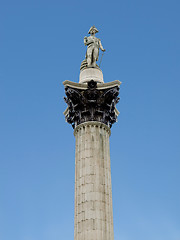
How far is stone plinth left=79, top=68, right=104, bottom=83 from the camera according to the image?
35562mm

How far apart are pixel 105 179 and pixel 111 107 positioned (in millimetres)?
6194

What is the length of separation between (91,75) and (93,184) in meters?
9.74

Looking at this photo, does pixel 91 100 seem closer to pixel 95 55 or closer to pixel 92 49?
pixel 95 55

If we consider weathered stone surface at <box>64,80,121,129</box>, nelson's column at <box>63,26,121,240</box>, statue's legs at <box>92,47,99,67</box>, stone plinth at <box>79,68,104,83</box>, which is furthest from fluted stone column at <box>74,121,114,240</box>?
statue's legs at <box>92,47,99,67</box>

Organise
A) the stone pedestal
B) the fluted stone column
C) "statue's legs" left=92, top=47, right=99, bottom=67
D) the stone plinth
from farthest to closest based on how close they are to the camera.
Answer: "statue's legs" left=92, top=47, right=99, bottom=67
the stone plinth
the stone pedestal
the fluted stone column

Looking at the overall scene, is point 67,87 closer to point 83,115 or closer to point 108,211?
point 83,115

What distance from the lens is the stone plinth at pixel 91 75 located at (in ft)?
117

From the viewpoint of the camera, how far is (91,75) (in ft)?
117

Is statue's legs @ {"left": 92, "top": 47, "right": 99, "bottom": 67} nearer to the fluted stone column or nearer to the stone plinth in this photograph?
the stone plinth

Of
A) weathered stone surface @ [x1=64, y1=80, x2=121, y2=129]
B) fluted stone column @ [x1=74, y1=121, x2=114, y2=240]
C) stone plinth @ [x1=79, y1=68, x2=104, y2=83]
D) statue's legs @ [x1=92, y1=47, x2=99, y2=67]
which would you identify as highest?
statue's legs @ [x1=92, y1=47, x2=99, y2=67]

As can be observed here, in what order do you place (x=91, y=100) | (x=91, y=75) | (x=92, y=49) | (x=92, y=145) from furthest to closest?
(x=92, y=49)
(x=91, y=75)
(x=91, y=100)
(x=92, y=145)

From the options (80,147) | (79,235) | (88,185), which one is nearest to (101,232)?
(79,235)

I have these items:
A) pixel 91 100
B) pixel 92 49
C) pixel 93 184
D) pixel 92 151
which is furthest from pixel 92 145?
pixel 92 49

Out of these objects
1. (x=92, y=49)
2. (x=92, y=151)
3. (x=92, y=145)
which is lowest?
(x=92, y=151)
